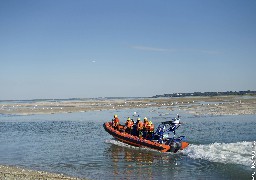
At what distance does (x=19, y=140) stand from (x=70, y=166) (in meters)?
9.60

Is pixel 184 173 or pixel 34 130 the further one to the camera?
pixel 34 130

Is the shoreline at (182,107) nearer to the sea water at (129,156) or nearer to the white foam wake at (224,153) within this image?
the sea water at (129,156)

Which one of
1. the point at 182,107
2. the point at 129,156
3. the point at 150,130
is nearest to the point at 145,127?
the point at 150,130

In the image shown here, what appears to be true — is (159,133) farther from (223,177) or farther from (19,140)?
(19,140)

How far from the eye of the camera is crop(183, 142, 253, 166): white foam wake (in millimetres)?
14525

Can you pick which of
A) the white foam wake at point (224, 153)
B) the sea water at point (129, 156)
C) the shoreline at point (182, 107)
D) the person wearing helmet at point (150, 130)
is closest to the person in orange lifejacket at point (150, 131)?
the person wearing helmet at point (150, 130)

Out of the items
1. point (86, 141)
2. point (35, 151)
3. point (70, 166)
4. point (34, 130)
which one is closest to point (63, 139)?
point (86, 141)

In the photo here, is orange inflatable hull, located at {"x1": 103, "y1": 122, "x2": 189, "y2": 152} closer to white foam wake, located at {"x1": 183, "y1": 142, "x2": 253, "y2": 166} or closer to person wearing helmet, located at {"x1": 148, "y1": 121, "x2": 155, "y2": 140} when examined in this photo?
person wearing helmet, located at {"x1": 148, "y1": 121, "x2": 155, "y2": 140}

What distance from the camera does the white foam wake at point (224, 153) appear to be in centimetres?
1452

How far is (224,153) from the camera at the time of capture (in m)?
15.7

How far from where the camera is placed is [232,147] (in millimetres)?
16734

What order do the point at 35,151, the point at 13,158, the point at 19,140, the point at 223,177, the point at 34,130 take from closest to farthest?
1. the point at 223,177
2. the point at 13,158
3. the point at 35,151
4. the point at 19,140
5. the point at 34,130

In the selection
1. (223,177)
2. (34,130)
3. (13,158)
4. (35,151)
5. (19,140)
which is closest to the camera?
(223,177)

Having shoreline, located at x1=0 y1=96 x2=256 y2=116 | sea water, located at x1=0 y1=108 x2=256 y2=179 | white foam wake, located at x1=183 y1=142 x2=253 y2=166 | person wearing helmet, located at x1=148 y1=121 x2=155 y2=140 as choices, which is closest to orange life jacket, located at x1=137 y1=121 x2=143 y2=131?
person wearing helmet, located at x1=148 y1=121 x2=155 y2=140
